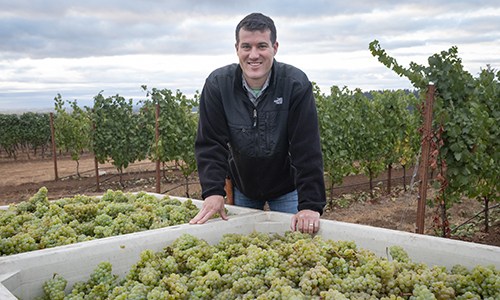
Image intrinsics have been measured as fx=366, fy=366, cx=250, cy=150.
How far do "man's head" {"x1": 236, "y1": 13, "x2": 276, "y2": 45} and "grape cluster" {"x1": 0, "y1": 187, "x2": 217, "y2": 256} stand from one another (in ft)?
3.91

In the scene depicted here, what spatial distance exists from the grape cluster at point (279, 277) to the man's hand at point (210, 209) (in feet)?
0.81

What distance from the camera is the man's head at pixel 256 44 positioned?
7.39 ft

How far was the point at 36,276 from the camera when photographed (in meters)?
1.57

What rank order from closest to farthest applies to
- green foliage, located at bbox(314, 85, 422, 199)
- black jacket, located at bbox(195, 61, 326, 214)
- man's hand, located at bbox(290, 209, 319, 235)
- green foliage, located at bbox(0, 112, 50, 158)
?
man's hand, located at bbox(290, 209, 319, 235), black jacket, located at bbox(195, 61, 326, 214), green foliage, located at bbox(314, 85, 422, 199), green foliage, located at bbox(0, 112, 50, 158)

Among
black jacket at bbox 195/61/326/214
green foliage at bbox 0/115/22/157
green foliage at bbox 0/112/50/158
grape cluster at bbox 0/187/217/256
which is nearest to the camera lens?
grape cluster at bbox 0/187/217/256

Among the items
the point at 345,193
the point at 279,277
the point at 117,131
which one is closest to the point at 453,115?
the point at 279,277

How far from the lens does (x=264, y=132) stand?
2428 mm

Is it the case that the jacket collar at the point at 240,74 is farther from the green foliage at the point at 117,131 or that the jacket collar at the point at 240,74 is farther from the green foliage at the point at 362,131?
the green foliage at the point at 117,131

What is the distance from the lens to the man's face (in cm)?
226

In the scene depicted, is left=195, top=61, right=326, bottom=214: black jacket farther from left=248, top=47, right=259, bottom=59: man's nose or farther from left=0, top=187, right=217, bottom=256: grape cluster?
left=0, top=187, right=217, bottom=256: grape cluster

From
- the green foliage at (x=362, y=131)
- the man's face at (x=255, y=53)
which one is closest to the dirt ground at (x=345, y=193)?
the green foliage at (x=362, y=131)

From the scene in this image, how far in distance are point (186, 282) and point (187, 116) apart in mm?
8088

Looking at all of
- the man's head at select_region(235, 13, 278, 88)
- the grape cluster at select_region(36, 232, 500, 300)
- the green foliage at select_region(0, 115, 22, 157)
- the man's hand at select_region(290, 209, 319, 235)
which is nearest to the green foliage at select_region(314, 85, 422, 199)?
the man's head at select_region(235, 13, 278, 88)

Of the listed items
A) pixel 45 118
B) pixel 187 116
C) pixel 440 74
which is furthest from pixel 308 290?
pixel 45 118
